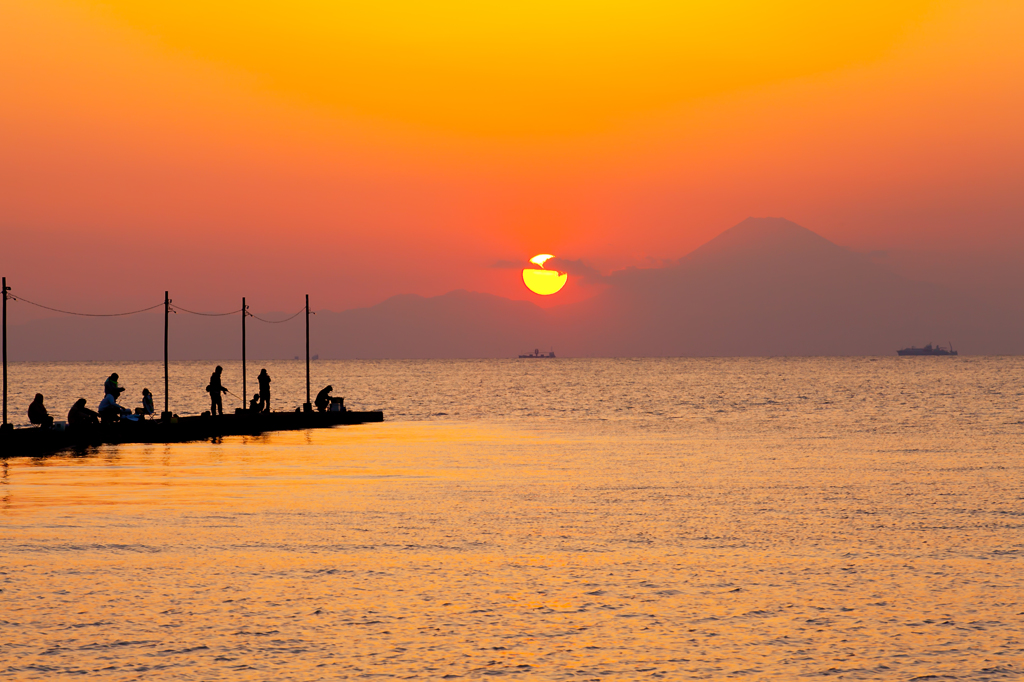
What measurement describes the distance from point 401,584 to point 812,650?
5508 millimetres

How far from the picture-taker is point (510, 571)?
1484 centimetres

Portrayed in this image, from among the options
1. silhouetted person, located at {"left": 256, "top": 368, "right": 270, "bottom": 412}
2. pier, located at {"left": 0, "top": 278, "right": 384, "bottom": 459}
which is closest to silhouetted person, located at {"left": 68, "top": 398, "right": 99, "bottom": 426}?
pier, located at {"left": 0, "top": 278, "right": 384, "bottom": 459}

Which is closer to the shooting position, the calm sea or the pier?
the calm sea

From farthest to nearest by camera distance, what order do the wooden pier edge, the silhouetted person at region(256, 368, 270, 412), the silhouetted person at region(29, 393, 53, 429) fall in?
1. the silhouetted person at region(256, 368, 270, 412)
2. the silhouetted person at region(29, 393, 53, 429)
3. the wooden pier edge

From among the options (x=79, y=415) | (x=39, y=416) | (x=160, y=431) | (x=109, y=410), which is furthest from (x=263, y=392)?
(x=39, y=416)

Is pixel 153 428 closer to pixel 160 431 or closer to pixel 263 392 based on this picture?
pixel 160 431

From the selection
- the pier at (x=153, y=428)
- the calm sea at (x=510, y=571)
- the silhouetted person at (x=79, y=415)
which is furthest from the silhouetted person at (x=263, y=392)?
the calm sea at (x=510, y=571)

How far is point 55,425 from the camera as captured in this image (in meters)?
40.3

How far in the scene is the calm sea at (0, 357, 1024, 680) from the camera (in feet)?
34.7

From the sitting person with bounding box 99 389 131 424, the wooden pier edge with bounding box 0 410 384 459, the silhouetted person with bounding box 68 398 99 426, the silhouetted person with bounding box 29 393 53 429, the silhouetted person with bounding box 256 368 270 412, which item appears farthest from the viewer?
the silhouetted person with bounding box 256 368 270 412

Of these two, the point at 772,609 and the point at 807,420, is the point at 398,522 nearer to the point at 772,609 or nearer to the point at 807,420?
the point at 772,609

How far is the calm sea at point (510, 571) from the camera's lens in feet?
34.7

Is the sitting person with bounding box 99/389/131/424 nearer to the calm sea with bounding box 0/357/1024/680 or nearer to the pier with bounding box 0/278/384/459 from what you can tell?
the pier with bounding box 0/278/384/459

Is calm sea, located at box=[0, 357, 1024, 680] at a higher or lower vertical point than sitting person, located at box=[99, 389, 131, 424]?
lower
